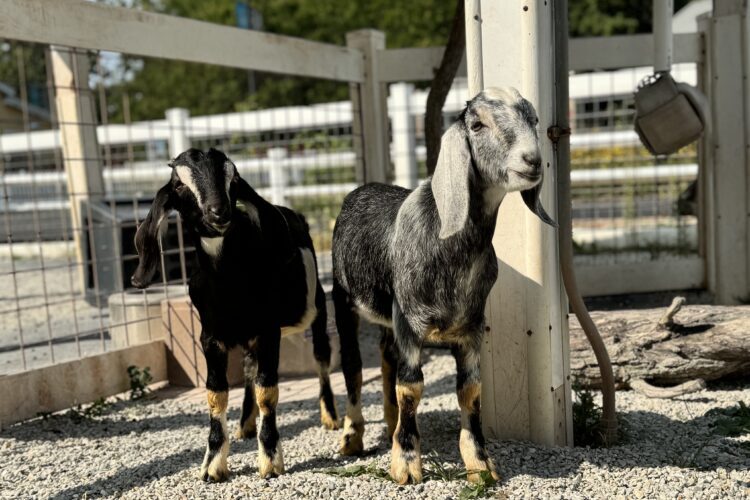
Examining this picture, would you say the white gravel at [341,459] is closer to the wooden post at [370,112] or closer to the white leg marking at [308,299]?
the white leg marking at [308,299]

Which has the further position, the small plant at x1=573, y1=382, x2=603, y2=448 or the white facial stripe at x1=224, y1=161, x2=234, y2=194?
the small plant at x1=573, y1=382, x2=603, y2=448

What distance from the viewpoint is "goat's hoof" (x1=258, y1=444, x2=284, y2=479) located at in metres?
3.59

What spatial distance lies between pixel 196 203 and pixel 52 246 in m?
11.7

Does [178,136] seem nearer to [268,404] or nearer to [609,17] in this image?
[268,404]

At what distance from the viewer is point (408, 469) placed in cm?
340

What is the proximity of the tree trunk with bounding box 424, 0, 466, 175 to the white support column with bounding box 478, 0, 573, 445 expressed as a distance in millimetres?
1954

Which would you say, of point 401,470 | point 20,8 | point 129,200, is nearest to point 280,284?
point 401,470

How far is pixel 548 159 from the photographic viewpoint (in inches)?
143

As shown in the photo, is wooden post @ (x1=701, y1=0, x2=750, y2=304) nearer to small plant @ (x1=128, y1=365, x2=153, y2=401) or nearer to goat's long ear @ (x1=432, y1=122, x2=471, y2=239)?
goat's long ear @ (x1=432, y1=122, x2=471, y2=239)

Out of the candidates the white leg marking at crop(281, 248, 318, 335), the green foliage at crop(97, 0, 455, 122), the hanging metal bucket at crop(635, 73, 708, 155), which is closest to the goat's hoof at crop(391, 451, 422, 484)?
the white leg marking at crop(281, 248, 318, 335)

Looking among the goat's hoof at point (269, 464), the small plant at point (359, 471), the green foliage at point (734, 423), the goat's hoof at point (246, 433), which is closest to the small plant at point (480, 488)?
the small plant at point (359, 471)

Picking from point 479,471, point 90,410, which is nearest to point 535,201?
point 479,471

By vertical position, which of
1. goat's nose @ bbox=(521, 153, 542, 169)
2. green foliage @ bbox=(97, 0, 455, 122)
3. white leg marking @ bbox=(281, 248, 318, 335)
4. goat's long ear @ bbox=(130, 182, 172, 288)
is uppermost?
green foliage @ bbox=(97, 0, 455, 122)

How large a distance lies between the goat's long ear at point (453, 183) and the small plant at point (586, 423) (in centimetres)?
146
